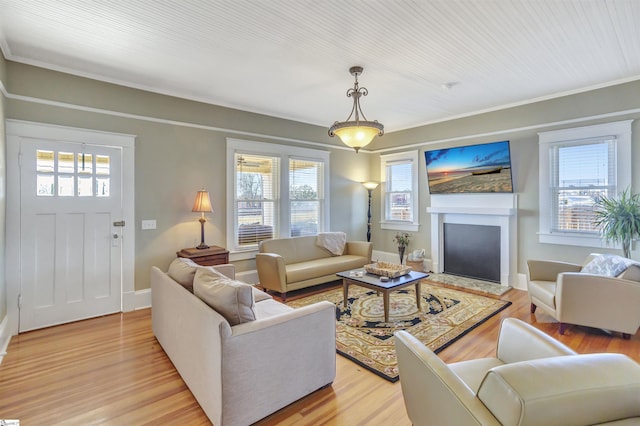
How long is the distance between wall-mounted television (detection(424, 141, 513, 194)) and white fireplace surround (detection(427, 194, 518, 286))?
147 mm

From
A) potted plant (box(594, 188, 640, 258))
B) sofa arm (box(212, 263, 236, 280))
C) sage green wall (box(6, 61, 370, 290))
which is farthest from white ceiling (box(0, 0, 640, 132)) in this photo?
sofa arm (box(212, 263, 236, 280))

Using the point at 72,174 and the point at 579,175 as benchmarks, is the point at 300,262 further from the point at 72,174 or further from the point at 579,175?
the point at 579,175

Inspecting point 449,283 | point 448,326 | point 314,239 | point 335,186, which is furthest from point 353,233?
point 448,326

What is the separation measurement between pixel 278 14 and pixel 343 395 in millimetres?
2924

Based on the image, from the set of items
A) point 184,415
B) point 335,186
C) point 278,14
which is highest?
point 278,14

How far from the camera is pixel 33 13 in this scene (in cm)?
243

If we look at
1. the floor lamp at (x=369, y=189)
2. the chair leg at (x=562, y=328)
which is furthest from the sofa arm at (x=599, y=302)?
the floor lamp at (x=369, y=189)

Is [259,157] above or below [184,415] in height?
above

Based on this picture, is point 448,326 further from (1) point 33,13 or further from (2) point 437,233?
(1) point 33,13

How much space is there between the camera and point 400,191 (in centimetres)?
638

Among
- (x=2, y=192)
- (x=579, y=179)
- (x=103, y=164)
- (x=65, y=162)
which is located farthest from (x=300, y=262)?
(x=579, y=179)

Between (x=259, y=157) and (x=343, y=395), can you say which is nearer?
(x=343, y=395)

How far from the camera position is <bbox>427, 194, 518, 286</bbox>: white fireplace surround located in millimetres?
4836

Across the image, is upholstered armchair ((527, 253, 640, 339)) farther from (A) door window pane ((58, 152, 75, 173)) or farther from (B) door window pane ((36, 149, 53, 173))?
(B) door window pane ((36, 149, 53, 173))
